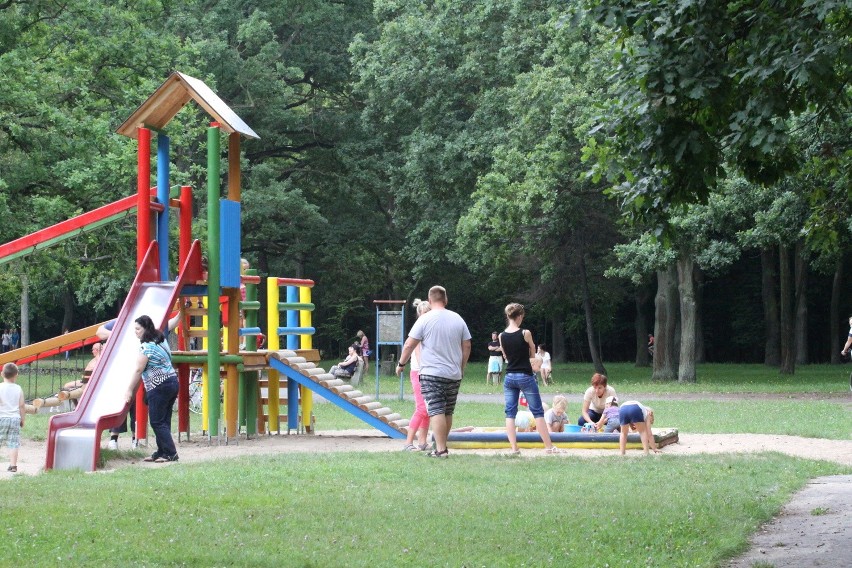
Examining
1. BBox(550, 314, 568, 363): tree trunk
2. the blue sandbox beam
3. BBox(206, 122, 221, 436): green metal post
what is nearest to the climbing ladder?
the blue sandbox beam

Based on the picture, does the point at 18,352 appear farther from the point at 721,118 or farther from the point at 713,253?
the point at 713,253

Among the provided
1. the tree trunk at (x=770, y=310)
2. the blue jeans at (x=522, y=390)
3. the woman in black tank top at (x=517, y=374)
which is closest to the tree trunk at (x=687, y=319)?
the tree trunk at (x=770, y=310)

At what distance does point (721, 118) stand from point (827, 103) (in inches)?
37.5

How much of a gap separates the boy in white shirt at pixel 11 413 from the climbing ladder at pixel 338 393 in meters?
4.34

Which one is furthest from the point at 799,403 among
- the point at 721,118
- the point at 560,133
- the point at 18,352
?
the point at 721,118

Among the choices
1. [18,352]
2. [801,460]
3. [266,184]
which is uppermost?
[266,184]

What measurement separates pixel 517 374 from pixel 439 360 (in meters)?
1.10

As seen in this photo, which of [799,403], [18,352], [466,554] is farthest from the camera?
[799,403]

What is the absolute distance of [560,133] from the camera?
30875 millimetres

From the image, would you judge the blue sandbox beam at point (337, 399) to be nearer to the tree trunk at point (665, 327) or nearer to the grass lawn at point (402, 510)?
the grass lawn at point (402, 510)

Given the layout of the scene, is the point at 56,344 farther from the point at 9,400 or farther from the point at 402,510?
the point at 402,510

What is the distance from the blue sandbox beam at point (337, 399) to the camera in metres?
15.9

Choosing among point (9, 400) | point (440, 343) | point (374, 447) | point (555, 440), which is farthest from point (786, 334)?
point (9, 400)

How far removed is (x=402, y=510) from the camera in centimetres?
874
